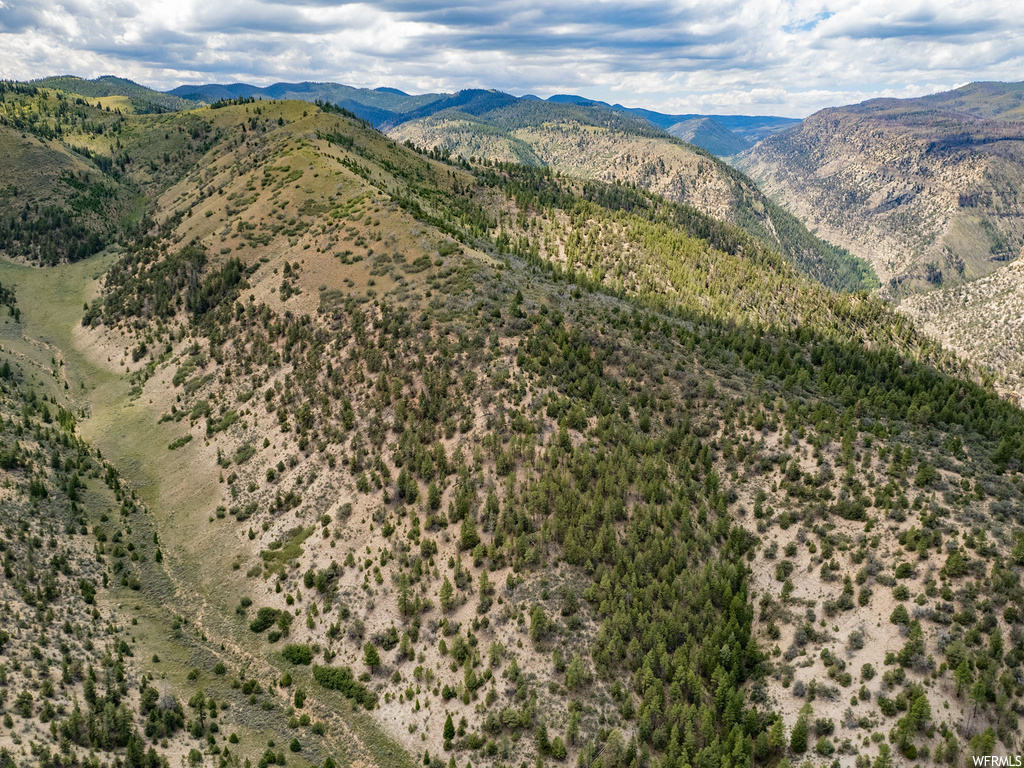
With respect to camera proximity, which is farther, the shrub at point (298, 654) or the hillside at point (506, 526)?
the shrub at point (298, 654)

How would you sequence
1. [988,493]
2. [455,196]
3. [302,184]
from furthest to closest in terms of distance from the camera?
1. [455,196]
2. [302,184]
3. [988,493]

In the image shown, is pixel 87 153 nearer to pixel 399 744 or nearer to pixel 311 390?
pixel 311 390

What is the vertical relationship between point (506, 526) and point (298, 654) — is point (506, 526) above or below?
above

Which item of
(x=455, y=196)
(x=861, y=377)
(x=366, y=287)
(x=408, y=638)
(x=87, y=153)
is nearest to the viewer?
Answer: (x=408, y=638)

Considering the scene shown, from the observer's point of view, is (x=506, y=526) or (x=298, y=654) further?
(x=506, y=526)

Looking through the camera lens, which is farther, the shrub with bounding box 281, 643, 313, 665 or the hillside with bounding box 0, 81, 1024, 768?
the shrub with bounding box 281, 643, 313, 665

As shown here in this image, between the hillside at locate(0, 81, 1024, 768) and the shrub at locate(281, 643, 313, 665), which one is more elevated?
the hillside at locate(0, 81, 1024, 768)

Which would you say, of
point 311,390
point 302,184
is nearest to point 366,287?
point 311,390

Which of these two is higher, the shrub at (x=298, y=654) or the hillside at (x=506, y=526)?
the hillside at (x=506, y=526)
